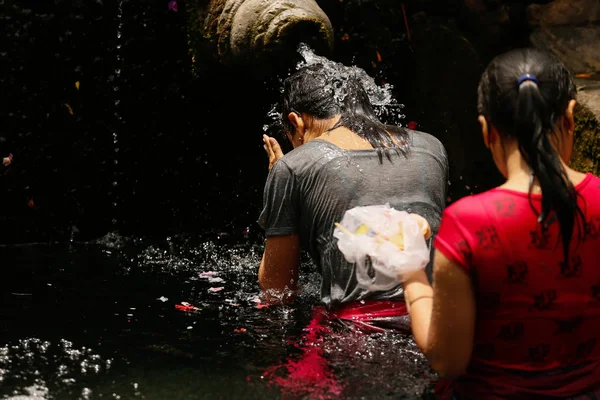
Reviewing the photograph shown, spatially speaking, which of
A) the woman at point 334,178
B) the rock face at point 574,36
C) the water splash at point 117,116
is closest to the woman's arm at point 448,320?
the woman at point 334,178

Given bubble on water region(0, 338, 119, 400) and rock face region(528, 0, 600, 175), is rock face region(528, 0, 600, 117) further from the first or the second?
bubble on water region(0, 338, 119, 400)

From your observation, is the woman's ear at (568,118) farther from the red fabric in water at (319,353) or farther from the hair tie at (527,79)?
the red fabric in water at (319,353)

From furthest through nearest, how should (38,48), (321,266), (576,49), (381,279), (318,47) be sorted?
(576,49)
(38,48)
(318,47)
(321,266)
(381,279)

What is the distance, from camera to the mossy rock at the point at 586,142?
17.0 ft

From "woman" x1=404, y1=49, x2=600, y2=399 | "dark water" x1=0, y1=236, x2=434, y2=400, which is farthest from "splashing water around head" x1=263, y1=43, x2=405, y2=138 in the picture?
"woman" x1=404, y1=49, x2=600, y2=399

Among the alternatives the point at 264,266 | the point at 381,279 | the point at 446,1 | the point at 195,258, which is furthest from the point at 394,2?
the point at 381,279

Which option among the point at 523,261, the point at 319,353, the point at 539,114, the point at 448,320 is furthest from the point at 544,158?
the point at 319,353

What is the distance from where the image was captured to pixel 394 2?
22.0 ft

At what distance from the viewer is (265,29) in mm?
5141

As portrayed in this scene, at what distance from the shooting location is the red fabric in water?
256cm

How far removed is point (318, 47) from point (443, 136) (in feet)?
6.95

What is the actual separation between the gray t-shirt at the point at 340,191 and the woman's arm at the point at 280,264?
41 mm

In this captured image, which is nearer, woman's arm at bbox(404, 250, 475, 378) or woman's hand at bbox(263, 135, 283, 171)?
woman's arm at bbox(404, 250, 475, 378)

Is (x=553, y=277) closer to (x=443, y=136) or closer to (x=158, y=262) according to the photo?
(x=158, y=262)
